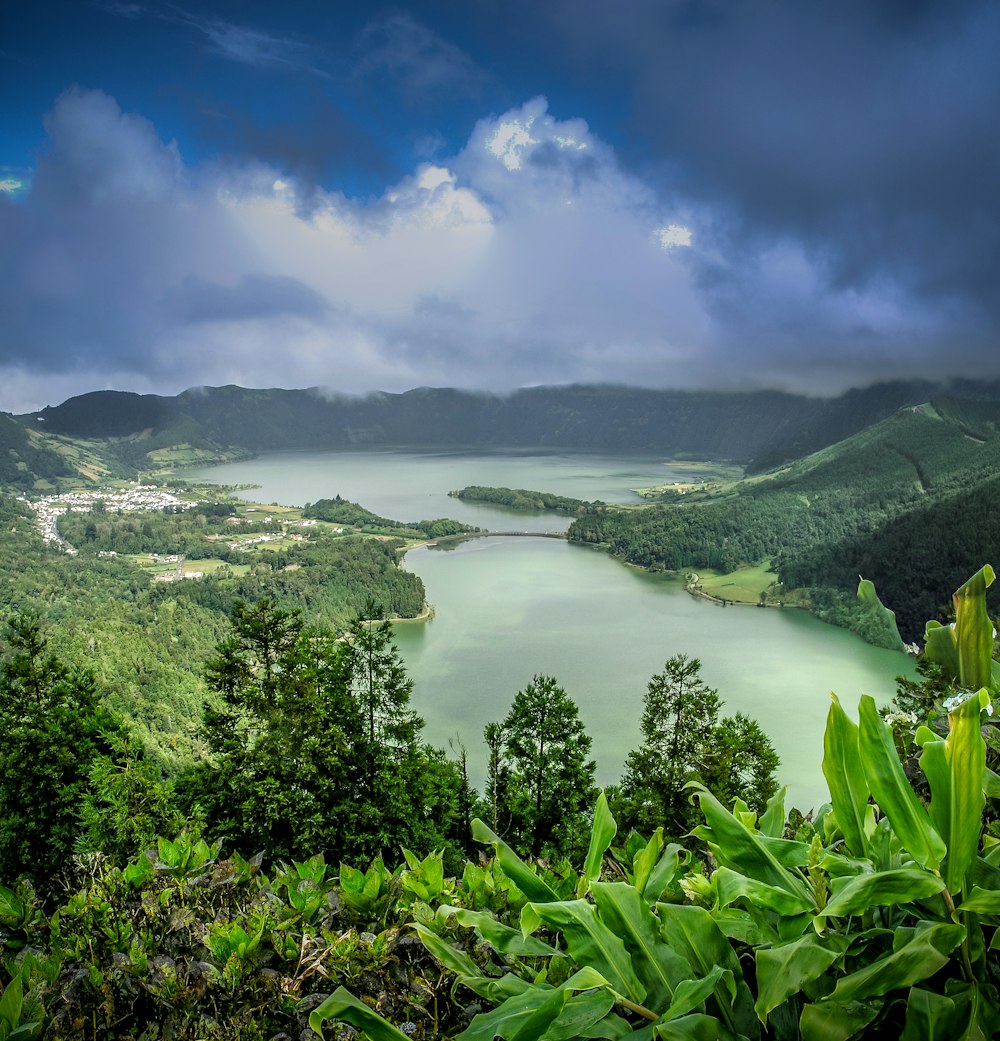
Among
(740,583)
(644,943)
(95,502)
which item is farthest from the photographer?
(95,502)

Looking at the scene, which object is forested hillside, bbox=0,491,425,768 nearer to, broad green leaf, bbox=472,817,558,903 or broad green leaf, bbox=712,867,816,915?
broad green leaf, bbox=472,817,558,903

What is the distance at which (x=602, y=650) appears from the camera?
3572 centimetres

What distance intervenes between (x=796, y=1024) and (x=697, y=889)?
1.62 ft

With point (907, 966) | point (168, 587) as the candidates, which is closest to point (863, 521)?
point (168, 587)

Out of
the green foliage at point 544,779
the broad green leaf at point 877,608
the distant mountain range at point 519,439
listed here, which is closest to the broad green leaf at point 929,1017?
the broad green leaf at point 877,608

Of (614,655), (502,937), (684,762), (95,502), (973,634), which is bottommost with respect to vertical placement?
(614,655)

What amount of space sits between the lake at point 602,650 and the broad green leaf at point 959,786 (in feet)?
32.7

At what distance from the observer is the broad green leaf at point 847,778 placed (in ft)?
3.10

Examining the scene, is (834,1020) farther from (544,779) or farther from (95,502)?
(95,502)

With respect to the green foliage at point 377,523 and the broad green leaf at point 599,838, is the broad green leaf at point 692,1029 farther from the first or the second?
the green foliage at point 377,523

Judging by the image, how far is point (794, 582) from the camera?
175 ft

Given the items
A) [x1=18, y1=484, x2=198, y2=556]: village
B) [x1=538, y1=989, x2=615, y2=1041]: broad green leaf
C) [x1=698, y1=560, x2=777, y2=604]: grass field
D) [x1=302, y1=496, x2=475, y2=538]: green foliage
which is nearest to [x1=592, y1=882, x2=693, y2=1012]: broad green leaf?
[x1=538, y1=989, x2=615, y2=1041]: broad green leaf

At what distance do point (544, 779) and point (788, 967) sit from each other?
1105 cm

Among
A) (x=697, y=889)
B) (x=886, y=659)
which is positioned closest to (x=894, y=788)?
(x=697, y=889)
